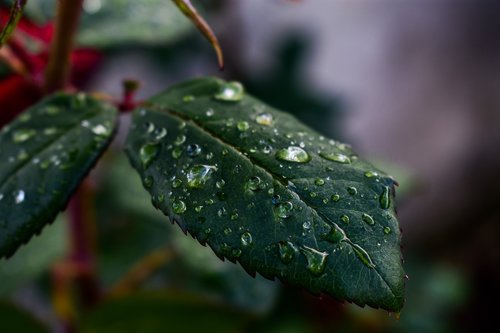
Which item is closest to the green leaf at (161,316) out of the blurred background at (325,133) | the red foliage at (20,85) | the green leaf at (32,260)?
the blurred background at (325,133)

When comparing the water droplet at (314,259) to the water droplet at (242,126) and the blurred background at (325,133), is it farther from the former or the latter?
the blurred background at (325,133)

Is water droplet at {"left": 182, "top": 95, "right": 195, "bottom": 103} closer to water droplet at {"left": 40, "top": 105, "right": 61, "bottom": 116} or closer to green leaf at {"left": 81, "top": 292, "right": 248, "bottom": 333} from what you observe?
water droplet at {"left": 40, "top": 105, "right": 61, "bottom": 116}

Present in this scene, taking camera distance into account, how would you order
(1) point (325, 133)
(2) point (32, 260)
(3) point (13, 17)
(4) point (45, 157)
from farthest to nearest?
(1) point (325, 133) → (2) point (32, 260) → (4) point (45, 157) → (3) point (13, 17)

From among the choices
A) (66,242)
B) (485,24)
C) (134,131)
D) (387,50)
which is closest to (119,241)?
(66,242)

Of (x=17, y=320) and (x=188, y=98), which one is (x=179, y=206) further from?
(x=17, y=320)

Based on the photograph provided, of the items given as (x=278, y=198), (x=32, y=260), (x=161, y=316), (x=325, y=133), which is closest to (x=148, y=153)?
(x=278, y=198)

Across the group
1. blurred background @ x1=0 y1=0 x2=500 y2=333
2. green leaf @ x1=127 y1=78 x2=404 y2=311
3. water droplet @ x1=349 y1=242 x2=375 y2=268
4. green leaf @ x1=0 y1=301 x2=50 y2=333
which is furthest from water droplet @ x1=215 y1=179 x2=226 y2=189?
green leaf @ x1=0 y1=301 x2=50 y2=333
